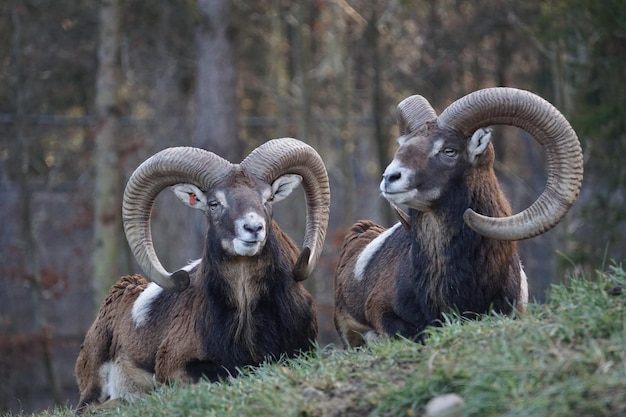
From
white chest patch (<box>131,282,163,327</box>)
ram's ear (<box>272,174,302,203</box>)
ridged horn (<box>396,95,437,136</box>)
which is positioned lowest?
white chest patch (<box>131,282,163,327</box>)

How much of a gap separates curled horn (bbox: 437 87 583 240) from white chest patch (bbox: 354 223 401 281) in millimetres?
1928

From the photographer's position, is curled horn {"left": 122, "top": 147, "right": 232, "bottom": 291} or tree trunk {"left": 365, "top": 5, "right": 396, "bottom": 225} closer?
curled horn {"left": 122, "top": 147, "right": 232, "bottom": 291}

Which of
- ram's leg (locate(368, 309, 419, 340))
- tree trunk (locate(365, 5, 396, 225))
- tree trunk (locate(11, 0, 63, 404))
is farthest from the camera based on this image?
tree trunk (locate(365, 5, 396, 225))

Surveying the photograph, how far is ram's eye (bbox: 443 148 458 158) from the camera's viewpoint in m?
9.54

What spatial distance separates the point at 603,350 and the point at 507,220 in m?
2.78

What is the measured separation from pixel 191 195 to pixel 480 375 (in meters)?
4.64

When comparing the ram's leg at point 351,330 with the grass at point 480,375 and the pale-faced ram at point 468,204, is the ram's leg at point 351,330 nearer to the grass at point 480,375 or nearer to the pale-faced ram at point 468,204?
the pale-faced ram at point 468,204

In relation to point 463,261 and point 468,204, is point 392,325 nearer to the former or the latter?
point 463,261

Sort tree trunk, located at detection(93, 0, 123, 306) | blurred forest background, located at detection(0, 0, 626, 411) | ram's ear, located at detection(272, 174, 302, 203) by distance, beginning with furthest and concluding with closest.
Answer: tree trunk, located at detection(93, 0, 123, 306) → blurred forest background, located at detection(0, 0, 626, 411) → ram's ear, located at detection(272, 174, 302, 203)

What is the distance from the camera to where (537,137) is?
952 centimetres

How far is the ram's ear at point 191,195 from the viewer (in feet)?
33.9

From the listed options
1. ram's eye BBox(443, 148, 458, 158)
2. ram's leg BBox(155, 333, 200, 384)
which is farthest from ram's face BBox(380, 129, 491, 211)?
ram's leg BBox(155, 333, 200, 384)

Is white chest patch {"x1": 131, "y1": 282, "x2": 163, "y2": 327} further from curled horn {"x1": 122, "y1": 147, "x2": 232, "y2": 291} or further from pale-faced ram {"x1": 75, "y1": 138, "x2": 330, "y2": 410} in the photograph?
curled horn {"x1": 122, "y1": 147, "x2": 232, "y2": 291}

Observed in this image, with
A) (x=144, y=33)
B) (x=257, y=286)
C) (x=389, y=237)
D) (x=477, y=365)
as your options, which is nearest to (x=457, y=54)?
(x=144, y=33)
